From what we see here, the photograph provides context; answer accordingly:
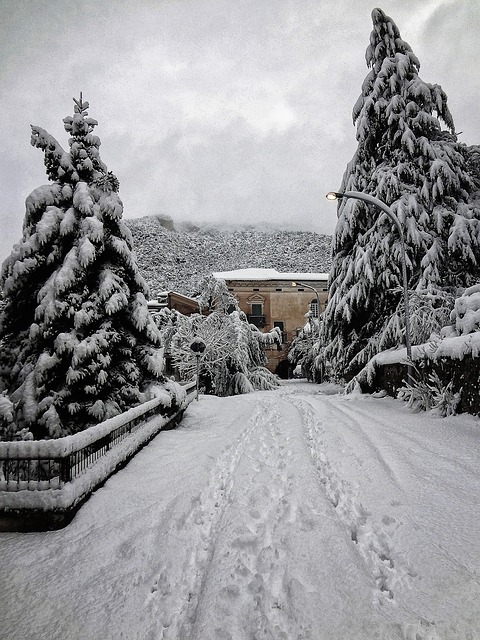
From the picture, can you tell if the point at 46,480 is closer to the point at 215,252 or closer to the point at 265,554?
the point at 265,554

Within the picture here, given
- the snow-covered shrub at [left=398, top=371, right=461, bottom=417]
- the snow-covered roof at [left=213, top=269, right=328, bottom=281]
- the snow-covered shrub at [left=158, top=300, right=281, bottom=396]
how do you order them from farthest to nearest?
the snow-covered roof at [left=213, top=269, right=328, bottom=281], the snow-covered shrub at [left=158, top=300, right=281, bottom=396], the snow-covered shrub at [left=398, top=371, right=461, bottom=417]

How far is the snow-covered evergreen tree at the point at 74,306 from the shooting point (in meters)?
7.71

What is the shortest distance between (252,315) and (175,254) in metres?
40.8

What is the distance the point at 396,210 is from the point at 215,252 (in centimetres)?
7641

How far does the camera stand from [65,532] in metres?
4.05

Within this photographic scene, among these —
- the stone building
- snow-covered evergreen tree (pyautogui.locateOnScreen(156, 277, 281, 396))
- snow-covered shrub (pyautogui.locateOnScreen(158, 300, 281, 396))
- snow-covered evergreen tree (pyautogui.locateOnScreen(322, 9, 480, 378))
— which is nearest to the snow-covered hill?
the stone building

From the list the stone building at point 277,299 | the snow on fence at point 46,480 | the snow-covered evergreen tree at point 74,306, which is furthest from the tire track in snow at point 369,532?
the stone building at point 277,299

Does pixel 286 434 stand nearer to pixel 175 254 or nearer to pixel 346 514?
pixel 346 514

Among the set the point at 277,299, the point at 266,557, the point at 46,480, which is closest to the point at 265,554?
the point at 266,557

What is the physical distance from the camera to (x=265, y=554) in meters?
3.29

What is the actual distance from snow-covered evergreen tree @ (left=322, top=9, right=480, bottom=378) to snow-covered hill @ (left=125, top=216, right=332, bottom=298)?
2165 inches

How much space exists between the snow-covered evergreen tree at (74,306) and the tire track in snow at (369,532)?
15.8 feet

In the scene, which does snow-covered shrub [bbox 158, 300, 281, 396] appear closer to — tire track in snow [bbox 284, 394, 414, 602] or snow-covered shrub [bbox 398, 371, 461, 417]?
snow-covered shrub [bbox 398, 371, 461, 417]

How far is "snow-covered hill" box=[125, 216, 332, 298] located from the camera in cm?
7825
